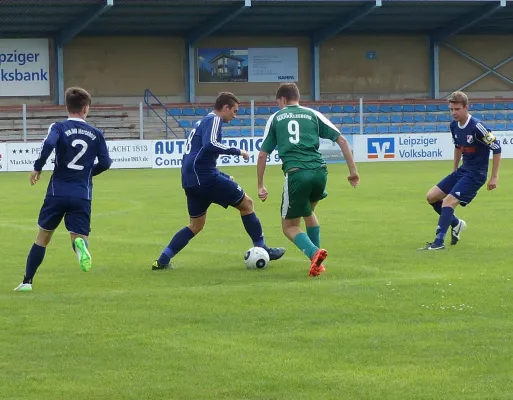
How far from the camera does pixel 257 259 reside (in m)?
11.5

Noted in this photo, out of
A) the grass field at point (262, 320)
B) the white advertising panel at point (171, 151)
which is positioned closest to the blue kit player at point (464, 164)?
the grass field at point (262, 320)

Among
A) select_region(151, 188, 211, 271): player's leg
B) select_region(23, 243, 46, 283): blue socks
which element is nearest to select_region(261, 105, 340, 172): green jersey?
select_region(151, 188, 211, 271): player's leg

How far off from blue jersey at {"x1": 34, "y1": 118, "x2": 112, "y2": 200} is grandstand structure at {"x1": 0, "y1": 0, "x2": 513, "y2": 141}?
29.2 metres

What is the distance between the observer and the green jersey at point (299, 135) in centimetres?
1084

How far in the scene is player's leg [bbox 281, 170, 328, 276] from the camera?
10.7m

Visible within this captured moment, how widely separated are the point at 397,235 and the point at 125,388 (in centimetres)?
895

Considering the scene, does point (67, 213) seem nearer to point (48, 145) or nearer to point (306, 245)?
point (48, 145)

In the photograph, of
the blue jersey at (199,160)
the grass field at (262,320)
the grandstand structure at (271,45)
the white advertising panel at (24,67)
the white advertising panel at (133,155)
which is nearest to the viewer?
the grass field at (262,320)

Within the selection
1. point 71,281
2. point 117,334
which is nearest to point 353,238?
point 71,281

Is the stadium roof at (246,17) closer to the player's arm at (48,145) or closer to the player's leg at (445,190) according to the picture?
the player's leg at (445,190)

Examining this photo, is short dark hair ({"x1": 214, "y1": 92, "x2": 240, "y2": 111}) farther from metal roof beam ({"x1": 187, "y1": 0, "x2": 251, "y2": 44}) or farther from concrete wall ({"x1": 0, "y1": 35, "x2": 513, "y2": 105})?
concrete wall ({"x1": 0, "y1": 35, "x2": 513, "y2": 105})

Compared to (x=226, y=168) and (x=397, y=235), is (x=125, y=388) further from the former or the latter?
(x=226, y=168)

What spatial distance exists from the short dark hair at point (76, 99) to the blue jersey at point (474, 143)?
17.0 ft

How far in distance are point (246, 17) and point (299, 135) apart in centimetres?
3361
